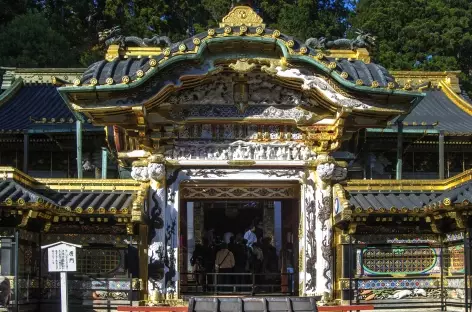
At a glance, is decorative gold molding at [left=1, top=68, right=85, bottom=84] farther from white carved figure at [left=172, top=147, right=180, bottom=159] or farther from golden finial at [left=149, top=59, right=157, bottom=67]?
golden finial at [left=149, top=59, right=157, bottom=67]

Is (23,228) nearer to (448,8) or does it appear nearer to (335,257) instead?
(335,257)

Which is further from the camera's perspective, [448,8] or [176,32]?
[176,32]

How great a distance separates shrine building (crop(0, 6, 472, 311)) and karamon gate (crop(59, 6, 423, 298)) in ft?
0.09

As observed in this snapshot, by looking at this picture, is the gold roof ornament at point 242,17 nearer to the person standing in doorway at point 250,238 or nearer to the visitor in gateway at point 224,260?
the visitor in gateway at point 224,260

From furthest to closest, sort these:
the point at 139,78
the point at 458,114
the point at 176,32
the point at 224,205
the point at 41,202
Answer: the point at 176,32 < the point at 224,205 < the point at 458,114 < the point at 139,78 < the point at 41,202

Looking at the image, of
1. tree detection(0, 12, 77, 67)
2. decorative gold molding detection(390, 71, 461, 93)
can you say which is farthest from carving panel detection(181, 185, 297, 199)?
tree detection(0, 12, 77, 67)

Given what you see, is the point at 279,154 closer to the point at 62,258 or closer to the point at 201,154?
the point at 201,154

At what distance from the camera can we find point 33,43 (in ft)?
117

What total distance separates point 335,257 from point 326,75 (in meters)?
3.57

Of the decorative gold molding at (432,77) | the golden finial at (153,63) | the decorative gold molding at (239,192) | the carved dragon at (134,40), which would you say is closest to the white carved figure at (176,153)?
the decorative gold molding at (239,192)

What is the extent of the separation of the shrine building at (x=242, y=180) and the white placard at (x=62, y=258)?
7.33 feet

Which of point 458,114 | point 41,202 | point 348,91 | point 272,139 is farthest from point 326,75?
point 458,114

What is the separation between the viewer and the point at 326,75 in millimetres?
14188

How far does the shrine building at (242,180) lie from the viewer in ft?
45.5
